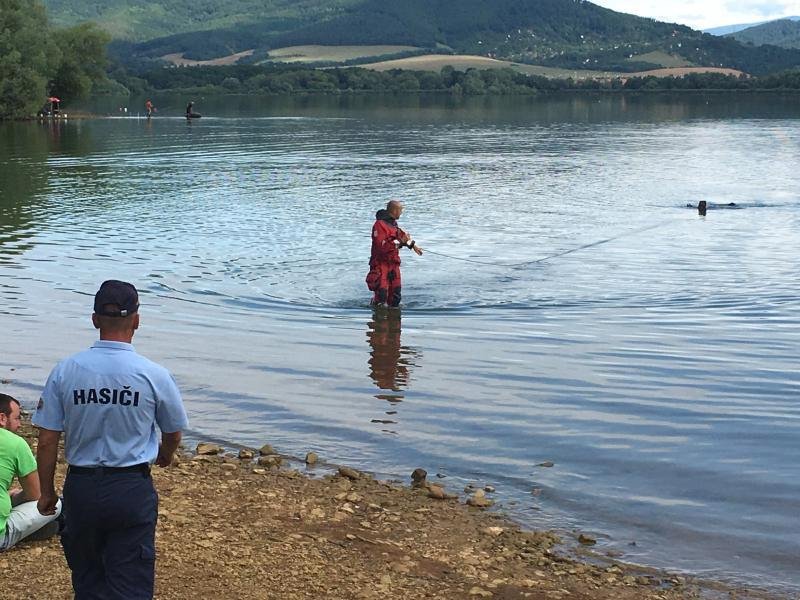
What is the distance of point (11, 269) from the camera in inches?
1014

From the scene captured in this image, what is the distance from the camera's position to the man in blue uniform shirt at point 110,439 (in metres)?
6.39

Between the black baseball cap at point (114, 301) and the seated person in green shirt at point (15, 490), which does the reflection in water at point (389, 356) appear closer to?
the seated person in green shirt at point (15, 490)

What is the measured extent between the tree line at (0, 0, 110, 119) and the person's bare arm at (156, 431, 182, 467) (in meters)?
97.4

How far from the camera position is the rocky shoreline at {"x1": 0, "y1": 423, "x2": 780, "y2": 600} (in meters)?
8.41

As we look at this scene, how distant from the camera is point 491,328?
19.7 m

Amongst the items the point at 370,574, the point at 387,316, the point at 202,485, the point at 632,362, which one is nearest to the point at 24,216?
the point at 387,316

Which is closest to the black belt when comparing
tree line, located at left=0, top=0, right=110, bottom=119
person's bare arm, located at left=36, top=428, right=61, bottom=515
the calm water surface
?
person's bare arm, located at left=36, top=428, right=61, bottom=515

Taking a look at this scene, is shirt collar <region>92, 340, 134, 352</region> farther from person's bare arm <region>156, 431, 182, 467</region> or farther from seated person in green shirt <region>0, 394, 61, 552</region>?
seated person in green shirt <region>0, 394, 61, 552</region>

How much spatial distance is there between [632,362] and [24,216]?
24.7 metres

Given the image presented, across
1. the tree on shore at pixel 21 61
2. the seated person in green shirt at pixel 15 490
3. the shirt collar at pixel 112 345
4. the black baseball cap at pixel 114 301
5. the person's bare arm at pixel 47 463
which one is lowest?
the seated person in green shirt at pixel 15 490

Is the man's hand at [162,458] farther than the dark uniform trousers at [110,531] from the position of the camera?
Yes

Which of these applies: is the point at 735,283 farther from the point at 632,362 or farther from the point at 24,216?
the point at 24,216

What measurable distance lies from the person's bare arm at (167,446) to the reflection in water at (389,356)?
8.14 metres

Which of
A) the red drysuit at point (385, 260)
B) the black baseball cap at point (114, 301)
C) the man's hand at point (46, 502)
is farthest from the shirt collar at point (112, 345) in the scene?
the red drysuit at point (385, 260)
